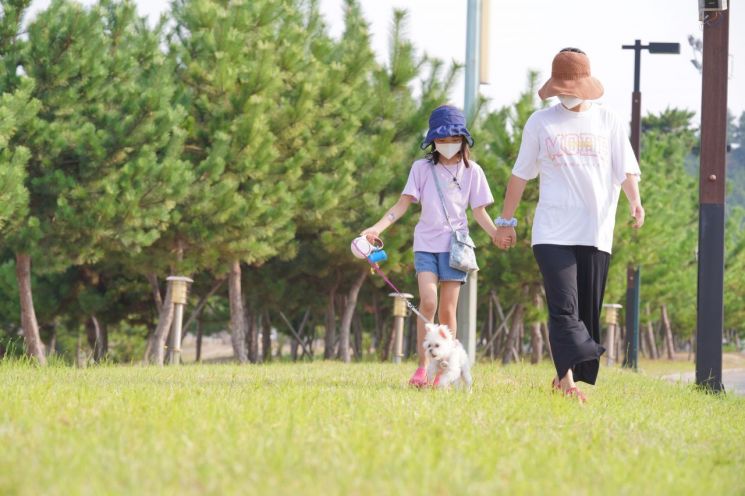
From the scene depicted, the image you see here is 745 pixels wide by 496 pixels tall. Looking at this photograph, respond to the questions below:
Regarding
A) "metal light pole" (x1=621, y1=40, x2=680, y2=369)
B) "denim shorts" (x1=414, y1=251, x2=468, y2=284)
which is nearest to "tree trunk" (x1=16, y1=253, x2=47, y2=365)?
"metal light pole" (x1=621, y1=40, x2=680, y2=369)

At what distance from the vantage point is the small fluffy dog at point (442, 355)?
20.8ft

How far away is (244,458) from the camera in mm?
3490

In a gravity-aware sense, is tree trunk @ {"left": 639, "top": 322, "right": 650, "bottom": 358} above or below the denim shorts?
below

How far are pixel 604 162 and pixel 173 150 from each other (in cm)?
1019

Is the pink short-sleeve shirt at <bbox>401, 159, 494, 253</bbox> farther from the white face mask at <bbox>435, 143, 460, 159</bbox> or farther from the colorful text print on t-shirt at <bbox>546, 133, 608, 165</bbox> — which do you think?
the colorful text print on t-shirt at <bbox>546, 133, 608, 165</bbox>

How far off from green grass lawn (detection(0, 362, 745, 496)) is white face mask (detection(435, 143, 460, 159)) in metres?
1.56

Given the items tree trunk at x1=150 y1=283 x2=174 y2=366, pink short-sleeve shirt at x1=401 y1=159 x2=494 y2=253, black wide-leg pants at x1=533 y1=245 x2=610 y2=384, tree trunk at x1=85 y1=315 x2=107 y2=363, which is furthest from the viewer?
tree trunk at x1=85 y1=315 x2=107 y2=363

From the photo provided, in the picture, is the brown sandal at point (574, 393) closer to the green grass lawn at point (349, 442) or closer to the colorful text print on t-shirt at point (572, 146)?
the green grass lawn at point (349, 442)

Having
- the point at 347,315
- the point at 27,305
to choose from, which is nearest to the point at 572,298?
the point at 27,305

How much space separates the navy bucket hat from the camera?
22.5ft

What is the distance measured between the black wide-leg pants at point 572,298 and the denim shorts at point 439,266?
2.14 feet

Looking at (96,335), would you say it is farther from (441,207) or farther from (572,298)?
(572,298)

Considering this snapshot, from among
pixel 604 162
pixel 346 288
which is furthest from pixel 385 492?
pixel 346 288

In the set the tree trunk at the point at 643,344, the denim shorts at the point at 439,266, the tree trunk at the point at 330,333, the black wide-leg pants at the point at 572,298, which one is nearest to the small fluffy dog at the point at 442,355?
the denim shorts at the point at 439,266
